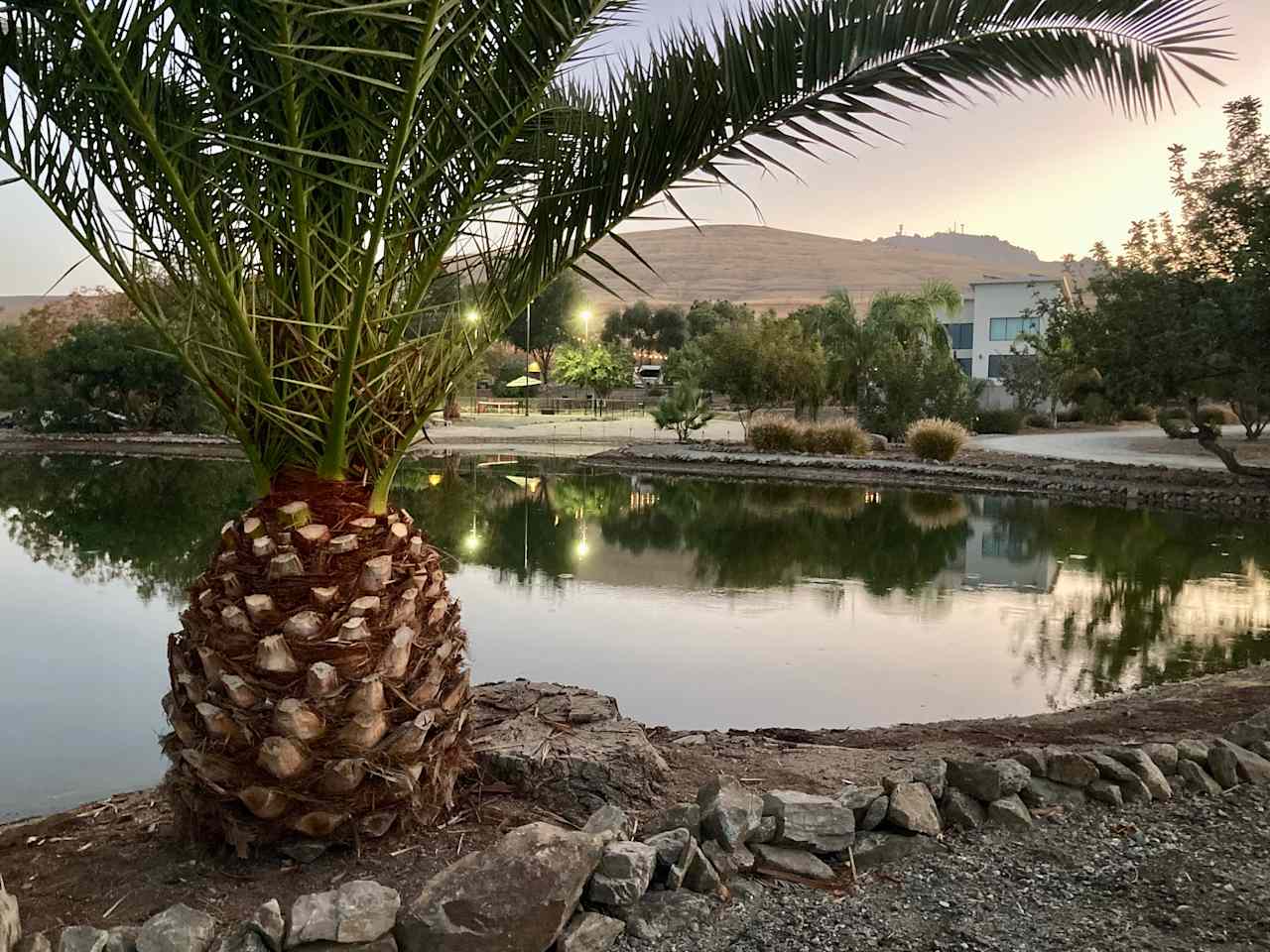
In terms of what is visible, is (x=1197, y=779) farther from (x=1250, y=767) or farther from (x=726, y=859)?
(x=726, y=859)

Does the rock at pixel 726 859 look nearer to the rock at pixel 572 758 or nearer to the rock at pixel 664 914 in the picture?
the rock at pixel 664 914

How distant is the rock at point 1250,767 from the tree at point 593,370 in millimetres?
51676

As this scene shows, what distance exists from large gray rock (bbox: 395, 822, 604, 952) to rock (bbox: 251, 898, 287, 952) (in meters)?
0.32

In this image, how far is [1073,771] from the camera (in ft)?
14.2

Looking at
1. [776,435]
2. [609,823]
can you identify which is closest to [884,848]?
[609,823]

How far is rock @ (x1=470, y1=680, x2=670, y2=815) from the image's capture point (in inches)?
169

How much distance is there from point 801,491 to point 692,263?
141180 millimetres

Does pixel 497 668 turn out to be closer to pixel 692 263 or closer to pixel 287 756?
pixel 287 756

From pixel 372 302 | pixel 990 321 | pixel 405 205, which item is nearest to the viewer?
pixel 405 205

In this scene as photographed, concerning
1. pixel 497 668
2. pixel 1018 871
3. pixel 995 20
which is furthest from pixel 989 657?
pixel 995 20

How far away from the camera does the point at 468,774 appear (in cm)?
437

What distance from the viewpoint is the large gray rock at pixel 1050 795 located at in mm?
4238

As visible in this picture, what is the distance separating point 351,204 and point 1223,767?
4.12 meters

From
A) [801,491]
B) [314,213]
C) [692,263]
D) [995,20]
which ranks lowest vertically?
[801,491]
